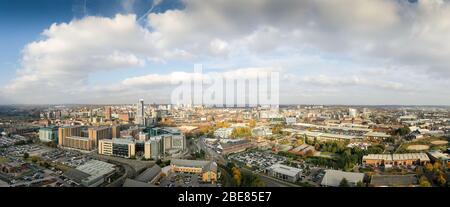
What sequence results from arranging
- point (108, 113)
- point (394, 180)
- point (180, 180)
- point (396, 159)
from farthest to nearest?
point (108, 113)
point (396, 159)
point (394, 180)
point (180, 180)

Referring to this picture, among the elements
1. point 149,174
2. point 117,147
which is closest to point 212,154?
point 149,174

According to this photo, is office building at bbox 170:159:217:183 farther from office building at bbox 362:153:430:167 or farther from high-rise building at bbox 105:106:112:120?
office building at bbox 362:153:430:167

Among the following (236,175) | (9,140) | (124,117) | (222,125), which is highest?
(124,117)

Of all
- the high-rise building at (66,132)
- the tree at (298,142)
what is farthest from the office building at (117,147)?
the tree at (298,142)

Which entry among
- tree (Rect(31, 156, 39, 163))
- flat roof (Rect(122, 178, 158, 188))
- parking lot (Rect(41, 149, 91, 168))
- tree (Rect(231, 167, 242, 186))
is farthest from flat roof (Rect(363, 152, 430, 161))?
tree (Rect(31, 156, 39, 163))

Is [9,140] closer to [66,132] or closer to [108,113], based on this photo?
[66,132]

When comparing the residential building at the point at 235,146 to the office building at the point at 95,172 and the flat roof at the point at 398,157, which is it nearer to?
the office building at the point at 95,172

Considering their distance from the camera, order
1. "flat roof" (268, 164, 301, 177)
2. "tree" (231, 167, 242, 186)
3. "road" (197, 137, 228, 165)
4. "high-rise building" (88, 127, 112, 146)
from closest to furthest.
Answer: "tree" (231, 167, 242, 186)
"flat roof" (268, 164, 301, 177)
"road" (197, 137, 228, 165)
"high-rise building" (88, 127, 112, 146)
